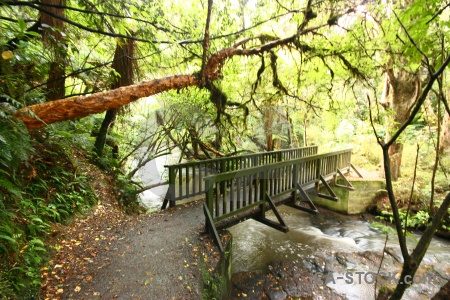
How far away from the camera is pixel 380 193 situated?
28.9 ft

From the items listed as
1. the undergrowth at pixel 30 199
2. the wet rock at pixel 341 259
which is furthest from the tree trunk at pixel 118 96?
the wet rock at pixel 341 259

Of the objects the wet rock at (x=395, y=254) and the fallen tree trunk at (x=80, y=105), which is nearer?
the fallen tree trunk at (x=80, y=105)

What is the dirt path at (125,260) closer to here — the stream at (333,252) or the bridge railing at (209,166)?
the bridge railing at (209,166)

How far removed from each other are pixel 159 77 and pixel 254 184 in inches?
165

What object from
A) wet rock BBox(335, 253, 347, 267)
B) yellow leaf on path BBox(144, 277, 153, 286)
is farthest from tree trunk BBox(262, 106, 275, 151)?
yellow leaf on path BBox(144, 277, 153, 286)

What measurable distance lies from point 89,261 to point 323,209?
903 cm

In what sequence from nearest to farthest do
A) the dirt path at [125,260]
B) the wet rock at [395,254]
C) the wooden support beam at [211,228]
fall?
the dirt path at [125,260] < the wooden support beam at [211,228] < the wet rock at [395,254]

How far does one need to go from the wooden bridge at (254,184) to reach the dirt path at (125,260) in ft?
2.35

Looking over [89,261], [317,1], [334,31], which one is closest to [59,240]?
[89,261]

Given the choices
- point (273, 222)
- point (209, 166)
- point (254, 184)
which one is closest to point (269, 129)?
point (209, 166)

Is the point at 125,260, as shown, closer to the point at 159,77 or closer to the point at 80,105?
the point at 80,105

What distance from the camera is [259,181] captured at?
16.6 ft

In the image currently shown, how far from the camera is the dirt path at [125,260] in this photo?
2.53m

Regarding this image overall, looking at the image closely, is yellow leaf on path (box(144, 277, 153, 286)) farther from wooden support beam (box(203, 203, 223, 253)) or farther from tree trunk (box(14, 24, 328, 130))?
tree trunk (box(14, 24, 328, 130))
